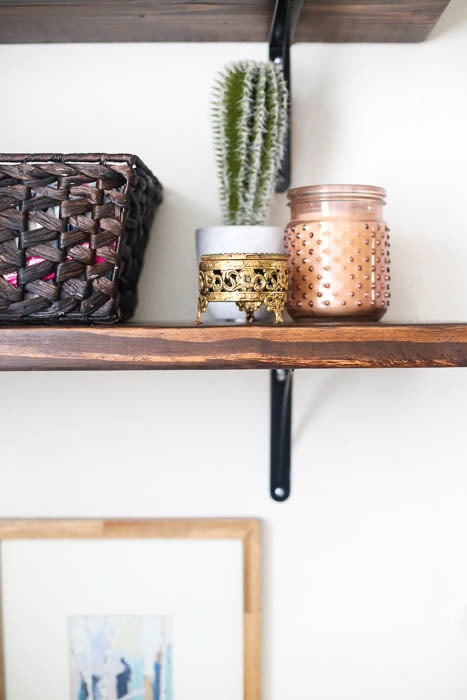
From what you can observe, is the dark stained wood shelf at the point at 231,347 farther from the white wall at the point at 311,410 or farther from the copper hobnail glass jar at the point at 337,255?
the white wall at the point at 311,410

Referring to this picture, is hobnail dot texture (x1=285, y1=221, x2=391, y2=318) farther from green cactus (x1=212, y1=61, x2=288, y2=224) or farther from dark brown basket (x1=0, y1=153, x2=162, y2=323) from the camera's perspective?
dark brown basket (x1=0, y1=153, x2=162, y2=323)

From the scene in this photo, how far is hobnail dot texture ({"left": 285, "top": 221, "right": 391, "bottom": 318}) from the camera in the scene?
0.65 metres

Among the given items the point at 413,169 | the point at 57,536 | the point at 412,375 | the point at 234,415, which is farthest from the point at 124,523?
the point at 413,169

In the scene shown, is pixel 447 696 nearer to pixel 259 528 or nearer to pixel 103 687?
pixel 259 528

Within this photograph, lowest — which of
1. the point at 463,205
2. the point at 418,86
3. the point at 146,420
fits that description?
the point at 146,420

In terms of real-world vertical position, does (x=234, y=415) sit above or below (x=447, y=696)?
above

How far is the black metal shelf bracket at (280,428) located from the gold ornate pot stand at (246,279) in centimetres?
20

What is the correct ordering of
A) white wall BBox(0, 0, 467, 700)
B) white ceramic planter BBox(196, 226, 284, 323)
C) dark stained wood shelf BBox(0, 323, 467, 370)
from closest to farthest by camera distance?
dark stained wood shelf BBox(0, 323, 467, 370) → white ceramic planter BBox(196, 226, 284, 323) → white wall BBox(0, 0, 467, 700)

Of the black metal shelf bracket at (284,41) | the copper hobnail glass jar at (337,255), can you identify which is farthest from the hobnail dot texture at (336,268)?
the black metal shelf bracket at (284,41)

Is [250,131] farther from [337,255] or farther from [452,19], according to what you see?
[452,19]

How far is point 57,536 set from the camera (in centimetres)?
83

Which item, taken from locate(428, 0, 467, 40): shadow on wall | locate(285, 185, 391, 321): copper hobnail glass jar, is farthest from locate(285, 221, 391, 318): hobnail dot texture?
locate(428, 0, 467, 40): shadow on wall

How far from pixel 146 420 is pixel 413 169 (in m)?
0.43

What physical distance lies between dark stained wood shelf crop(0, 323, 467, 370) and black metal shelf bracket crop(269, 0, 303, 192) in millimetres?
294
